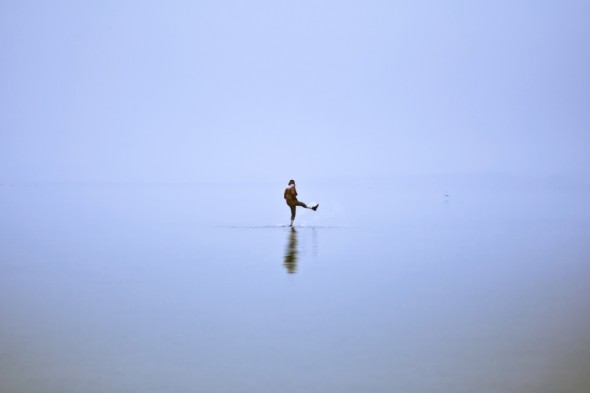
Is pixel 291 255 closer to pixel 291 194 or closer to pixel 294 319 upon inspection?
pixel 294 319

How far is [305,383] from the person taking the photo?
6.73 meters

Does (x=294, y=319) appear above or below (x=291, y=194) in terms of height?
below

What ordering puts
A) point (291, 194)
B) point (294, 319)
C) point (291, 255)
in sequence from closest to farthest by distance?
point (294, 319)
point (291, 255)
point (291, 194)

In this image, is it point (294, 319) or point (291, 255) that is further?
point (291, 255)

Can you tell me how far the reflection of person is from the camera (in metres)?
15.0

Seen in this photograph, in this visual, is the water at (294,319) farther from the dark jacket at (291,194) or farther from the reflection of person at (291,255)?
the dark jacket at (291,194)

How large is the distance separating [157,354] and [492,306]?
580cm

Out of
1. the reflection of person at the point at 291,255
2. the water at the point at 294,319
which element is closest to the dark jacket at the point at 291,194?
the reflection of person at the point at 291,255

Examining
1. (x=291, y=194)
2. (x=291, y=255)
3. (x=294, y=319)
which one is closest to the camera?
(x=294, y=319)

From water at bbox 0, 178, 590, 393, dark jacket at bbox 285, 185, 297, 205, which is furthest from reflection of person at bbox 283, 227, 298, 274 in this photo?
dark jacket at bbox 285, 185, 297, 205

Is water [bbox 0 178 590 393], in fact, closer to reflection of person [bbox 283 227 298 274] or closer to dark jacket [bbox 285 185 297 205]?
reflection of person [bbox 283 227 298 274]

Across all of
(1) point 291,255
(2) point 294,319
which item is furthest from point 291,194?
(2) point 294,319

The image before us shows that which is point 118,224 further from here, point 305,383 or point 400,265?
point 305,383

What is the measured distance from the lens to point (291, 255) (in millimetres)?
17453
